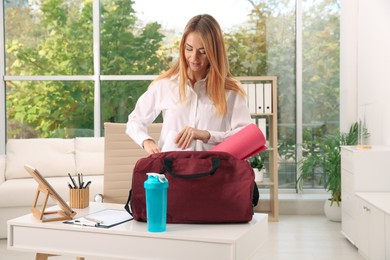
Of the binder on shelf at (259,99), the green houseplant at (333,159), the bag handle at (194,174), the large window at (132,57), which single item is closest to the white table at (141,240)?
the bag handle at (194,174)

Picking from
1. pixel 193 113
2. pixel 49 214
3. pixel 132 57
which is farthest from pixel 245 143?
pixel 132 57

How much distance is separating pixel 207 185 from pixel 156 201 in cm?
19

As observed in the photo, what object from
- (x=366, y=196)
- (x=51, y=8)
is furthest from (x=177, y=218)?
(x=51, y=8)

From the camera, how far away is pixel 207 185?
77.5 inches

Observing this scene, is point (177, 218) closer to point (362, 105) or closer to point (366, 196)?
point (366, 196)

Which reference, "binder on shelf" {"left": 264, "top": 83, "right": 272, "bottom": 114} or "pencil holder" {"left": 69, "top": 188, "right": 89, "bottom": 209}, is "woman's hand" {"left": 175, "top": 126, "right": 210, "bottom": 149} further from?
"binder on shelf" {"left": 264, "top": 83, "right": 272, "bottom": 114}

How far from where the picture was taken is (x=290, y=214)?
634 cm

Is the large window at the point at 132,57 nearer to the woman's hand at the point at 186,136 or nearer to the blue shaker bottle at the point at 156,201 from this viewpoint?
the woman's hand at the point at 186,136

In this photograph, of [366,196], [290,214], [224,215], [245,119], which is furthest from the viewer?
[290,214]

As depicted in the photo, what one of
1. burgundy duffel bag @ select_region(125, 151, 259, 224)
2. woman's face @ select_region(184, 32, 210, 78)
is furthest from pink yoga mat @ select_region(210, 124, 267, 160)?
woman's face @ select_region(184, 32, 210, 78)

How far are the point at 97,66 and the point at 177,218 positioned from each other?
16.4 feet

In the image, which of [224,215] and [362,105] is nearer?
[224,215]

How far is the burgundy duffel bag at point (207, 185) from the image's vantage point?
1.96 m

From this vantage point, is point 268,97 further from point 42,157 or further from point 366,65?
point 42,157
